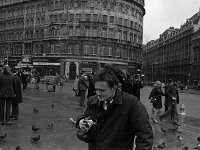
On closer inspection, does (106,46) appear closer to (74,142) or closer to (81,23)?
(81,23)

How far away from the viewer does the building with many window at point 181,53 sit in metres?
80.5

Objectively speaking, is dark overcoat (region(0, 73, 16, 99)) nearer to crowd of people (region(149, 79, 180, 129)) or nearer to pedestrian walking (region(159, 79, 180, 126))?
crowd of people (region(149, 79, 180, 129))

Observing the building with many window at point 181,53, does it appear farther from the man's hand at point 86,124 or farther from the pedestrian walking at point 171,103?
the man's hand at point 86,124

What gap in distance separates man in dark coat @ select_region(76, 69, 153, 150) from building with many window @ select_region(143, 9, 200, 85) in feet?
221

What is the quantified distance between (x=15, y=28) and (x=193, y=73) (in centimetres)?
4475

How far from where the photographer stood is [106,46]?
61781mm

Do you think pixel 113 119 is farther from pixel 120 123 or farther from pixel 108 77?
pixel 108 77

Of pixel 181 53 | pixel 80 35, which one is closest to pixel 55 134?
pixel 80 35

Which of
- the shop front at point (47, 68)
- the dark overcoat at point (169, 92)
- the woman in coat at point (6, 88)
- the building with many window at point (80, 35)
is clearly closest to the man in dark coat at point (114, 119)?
the woman in coat at point (6, 88)

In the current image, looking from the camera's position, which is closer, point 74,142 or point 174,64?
point 74,142

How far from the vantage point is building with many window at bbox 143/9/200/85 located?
3169 inches

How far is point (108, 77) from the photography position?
10.4 ft

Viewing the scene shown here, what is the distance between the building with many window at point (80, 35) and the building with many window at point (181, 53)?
12.1 meters

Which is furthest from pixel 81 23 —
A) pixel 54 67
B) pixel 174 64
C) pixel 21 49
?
pixel 174 64
